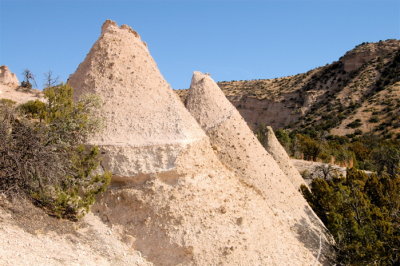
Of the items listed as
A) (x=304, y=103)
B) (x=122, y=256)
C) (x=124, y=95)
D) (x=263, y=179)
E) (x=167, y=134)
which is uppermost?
(x=304, y=103)

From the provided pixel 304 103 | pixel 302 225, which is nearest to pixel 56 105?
pixel 302 225

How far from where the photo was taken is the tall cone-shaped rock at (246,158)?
10.2 m

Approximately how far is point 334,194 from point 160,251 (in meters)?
6.07

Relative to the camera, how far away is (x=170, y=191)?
8398 mm

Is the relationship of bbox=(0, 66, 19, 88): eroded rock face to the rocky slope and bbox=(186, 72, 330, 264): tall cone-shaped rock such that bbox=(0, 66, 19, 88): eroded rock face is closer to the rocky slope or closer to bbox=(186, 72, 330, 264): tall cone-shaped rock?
the rocky slope

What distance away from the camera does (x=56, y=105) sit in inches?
363

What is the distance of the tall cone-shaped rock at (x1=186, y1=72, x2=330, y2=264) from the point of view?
10242 mm

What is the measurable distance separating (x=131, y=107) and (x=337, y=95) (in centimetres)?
6166

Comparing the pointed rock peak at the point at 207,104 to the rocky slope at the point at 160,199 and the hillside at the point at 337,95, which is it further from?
the hillside at the point at 337,95

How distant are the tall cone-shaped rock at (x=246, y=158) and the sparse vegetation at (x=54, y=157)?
291cm

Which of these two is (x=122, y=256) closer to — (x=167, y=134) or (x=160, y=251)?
(x=160, y=251)

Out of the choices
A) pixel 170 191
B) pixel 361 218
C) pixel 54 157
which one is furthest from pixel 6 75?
pixel 170 191

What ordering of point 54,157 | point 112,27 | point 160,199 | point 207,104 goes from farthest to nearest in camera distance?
1. point 207,104
2. point 112,27
3. point 160,199
4. point 54,157

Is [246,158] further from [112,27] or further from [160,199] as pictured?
[112,27]
